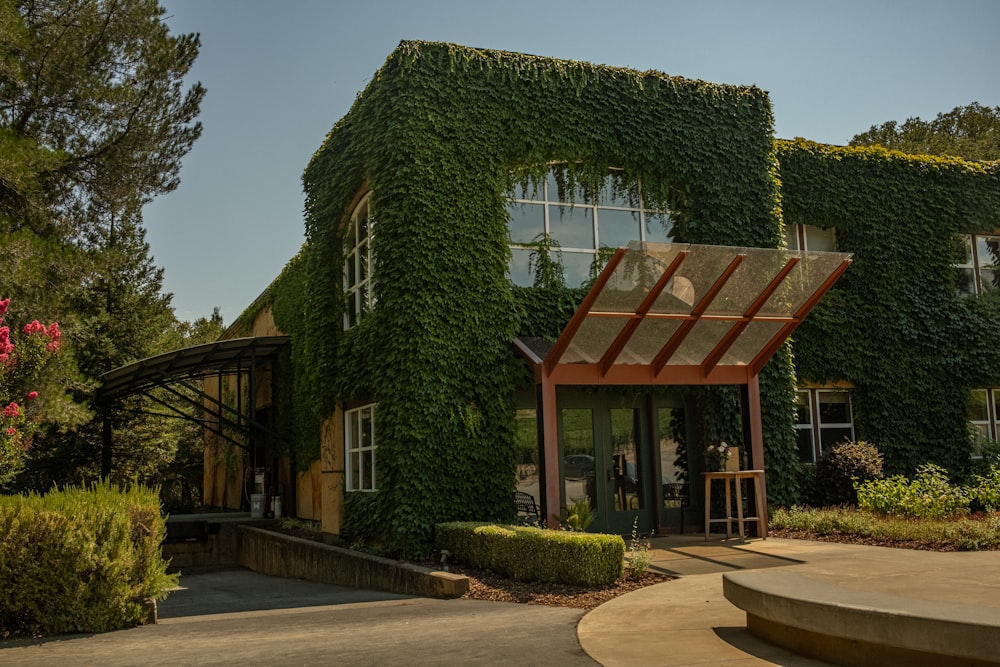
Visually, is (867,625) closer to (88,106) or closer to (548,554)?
(548,554)

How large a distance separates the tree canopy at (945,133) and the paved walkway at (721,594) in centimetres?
2564

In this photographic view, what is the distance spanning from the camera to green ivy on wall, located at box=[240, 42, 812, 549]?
12469mm

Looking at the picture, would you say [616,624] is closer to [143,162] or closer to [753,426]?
[753,426]

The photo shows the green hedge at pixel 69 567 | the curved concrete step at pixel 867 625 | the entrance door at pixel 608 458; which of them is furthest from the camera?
the entrance door at pixel 608 458

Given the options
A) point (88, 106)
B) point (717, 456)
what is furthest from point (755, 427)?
point (88, 106)

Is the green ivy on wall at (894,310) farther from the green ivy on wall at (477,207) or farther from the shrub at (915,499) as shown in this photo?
the shrub at (915,499)

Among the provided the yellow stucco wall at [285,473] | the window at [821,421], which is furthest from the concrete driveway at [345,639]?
the window at [821,421]

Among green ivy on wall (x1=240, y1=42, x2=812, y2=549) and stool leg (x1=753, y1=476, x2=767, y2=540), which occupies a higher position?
green ivy on wall (x1=240, y1=42, x2=812, y2=549)

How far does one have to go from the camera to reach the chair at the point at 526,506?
1273 cm

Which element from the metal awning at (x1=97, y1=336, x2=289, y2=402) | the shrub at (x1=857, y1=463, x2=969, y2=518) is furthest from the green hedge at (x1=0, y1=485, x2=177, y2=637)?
the metal awning at (x1=97, y1=336, x2=289, y2=402)

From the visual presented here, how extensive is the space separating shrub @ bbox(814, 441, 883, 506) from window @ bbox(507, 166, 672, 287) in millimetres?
5207

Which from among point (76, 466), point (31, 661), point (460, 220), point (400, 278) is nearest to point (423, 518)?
point (400, 278)

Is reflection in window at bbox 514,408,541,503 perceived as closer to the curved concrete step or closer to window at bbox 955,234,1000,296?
the curved concrete step

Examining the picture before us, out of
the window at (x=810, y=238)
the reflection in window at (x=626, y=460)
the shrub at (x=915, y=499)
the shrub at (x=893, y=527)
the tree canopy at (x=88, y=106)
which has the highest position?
the tree canopy at (x=88, y=106)
